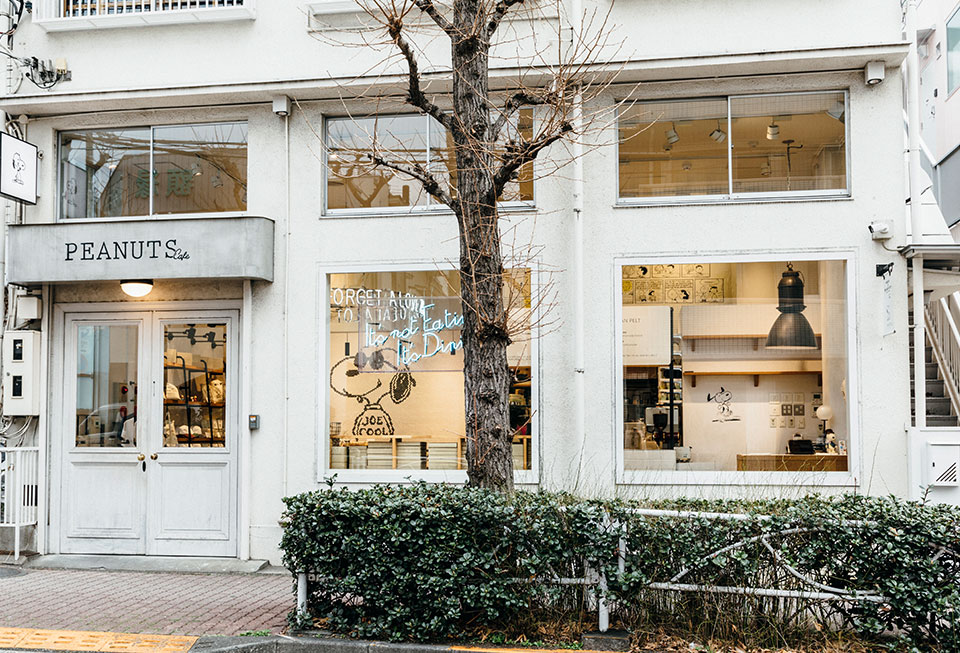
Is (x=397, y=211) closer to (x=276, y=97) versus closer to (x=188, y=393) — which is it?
(x=276, y=97)

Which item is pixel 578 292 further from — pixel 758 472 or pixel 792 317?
pixel 758 472

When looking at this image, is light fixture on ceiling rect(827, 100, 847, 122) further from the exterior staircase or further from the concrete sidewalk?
the concrete sidewalk

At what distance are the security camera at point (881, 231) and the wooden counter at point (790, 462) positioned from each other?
231 cm

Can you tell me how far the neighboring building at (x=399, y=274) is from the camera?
9516mm

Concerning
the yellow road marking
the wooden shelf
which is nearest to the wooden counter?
the wooden shelf

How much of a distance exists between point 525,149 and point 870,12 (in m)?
4.79

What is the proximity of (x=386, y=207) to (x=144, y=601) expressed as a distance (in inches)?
191

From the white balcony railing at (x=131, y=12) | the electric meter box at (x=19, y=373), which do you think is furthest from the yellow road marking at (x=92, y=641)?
the white balcony railing at (x=131, y=12)

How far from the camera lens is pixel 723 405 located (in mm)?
9914

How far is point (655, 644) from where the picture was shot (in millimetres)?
6566

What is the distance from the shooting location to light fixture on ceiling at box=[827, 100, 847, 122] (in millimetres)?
9656

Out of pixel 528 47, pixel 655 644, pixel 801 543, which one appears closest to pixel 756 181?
pixel 528 47

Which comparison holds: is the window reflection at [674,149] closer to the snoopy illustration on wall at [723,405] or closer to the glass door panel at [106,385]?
the snoopy illustration on wall at [723,405]

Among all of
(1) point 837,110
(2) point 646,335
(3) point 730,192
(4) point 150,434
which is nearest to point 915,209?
(1) point 837,110
